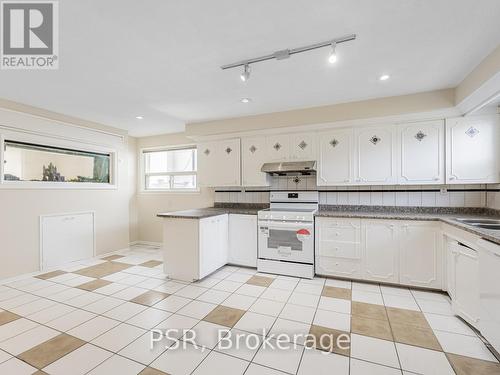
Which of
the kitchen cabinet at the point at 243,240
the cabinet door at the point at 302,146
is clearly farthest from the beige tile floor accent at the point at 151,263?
the cabinet door at the point at 302,146

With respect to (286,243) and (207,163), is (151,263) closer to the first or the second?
(207,163)

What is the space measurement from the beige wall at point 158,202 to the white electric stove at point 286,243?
176cm

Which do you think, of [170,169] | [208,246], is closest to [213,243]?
[208,246]

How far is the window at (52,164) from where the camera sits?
339 cm

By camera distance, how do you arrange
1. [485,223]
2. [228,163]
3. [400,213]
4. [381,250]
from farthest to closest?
1. [228,163]
2. [400,213]
3. [381,250]
4. [485,223]

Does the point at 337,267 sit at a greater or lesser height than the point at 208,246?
lesser

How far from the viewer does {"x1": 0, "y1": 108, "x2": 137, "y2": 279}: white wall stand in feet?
10.7

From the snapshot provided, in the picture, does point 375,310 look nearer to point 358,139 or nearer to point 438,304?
point 438,304

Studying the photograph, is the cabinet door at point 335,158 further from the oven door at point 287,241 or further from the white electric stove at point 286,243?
the oven door at point 287,241

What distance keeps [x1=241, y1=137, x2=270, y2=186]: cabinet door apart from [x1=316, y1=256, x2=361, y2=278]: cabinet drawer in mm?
1453

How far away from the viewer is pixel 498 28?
1.83m

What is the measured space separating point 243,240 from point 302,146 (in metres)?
1.73

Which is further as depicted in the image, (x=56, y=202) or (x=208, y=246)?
(x=56, y=202)

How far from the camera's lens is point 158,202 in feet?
17.4
